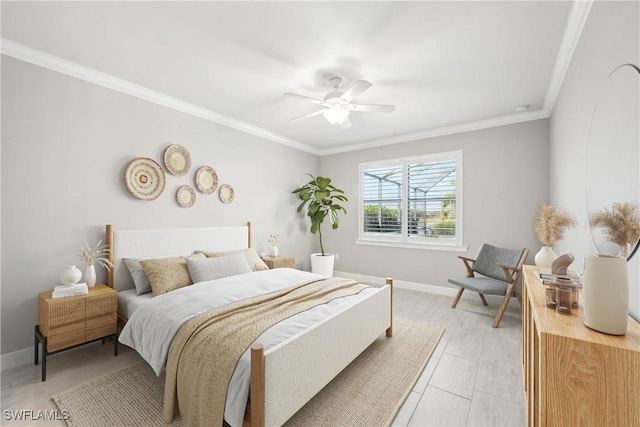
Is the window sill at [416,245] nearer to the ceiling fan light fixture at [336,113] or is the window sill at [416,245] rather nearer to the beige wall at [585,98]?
the beige wall at [585,98]

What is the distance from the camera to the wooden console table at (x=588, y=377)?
0.86 metres

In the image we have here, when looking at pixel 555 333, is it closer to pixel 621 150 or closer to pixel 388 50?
pixel 621 150

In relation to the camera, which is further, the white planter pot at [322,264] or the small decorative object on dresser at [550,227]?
the white planter pot at [322,264]

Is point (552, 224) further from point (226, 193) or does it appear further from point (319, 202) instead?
point (226, 193)

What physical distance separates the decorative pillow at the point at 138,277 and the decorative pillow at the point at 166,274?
0.08 metres

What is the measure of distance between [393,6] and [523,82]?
6.29 ft

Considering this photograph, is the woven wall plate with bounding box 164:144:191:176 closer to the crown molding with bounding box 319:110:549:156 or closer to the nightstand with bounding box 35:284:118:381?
the nightstand with bounding box 35:284:118:381

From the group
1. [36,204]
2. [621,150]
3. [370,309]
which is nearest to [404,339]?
[370,309]

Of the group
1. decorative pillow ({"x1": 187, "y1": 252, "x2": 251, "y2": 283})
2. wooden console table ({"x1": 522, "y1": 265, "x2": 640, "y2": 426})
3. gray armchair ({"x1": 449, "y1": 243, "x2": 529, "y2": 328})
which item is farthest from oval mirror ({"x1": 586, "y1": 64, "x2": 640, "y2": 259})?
decorative pillow ({"x1": 187, "y1": 252, "x2": 251, "y2": 283})

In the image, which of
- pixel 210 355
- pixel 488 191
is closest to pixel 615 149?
pixel 210 355

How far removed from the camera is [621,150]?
124 centimetres

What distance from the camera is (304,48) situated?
2.28 metres

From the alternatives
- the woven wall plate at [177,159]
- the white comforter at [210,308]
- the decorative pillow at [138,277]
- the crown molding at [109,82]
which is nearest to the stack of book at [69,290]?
the decorative pillow at [138,277]

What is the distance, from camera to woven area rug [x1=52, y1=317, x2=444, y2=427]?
172cm
